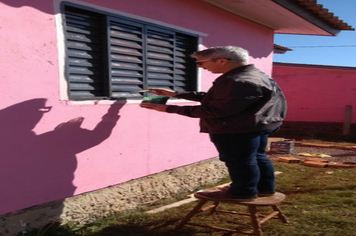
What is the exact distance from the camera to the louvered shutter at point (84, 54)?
314 cm

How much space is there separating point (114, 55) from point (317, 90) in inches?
481

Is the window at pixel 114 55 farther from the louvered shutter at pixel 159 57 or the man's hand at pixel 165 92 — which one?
the man's hand at pixel 165 92

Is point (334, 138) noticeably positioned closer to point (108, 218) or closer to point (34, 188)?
point (108, 218)

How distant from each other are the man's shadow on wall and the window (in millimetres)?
401

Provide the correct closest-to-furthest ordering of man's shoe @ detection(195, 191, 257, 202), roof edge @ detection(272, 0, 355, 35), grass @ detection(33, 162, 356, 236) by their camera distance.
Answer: man's shoe @ detection(195, 191, 257, 202), grass @ detection(33, 162, 356, 236), roof edge @ detection(272, 0, 355, 35)

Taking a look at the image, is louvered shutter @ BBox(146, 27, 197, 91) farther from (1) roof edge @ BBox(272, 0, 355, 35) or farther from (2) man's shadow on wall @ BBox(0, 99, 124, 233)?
(1) roof edge @ BBox(272, 0, 355, 35)

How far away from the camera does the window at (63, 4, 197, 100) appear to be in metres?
3.19

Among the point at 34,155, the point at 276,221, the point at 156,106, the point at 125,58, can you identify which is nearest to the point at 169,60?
the point at 125,58

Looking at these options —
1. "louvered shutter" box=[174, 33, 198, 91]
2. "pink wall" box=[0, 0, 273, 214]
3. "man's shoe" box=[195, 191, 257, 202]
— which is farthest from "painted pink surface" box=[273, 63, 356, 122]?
"man's shoe" box=[195, 191, 257, 202]

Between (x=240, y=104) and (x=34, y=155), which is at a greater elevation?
(x=240, y=104)

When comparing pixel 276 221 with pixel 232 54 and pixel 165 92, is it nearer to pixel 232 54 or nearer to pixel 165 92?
pixel 165 92

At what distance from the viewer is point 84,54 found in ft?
10.8

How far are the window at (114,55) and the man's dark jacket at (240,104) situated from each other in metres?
1.28

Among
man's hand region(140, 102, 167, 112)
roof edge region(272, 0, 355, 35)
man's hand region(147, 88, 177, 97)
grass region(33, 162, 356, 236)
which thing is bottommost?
grass region(33, 162, 356, 236)
